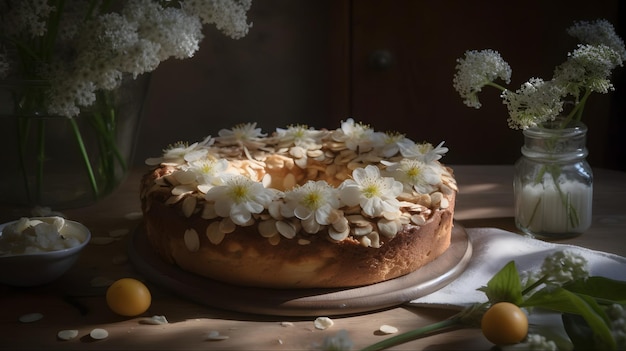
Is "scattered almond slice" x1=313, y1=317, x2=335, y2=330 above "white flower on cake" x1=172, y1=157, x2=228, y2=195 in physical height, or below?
below

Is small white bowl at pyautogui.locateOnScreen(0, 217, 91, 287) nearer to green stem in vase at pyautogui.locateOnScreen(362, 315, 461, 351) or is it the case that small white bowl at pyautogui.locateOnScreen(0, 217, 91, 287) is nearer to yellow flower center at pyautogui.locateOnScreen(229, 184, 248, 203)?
yellow flower center at pyautogui.locateOnScreen(229, 184, 248, 203)

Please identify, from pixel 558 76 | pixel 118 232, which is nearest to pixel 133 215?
pixel 118 232

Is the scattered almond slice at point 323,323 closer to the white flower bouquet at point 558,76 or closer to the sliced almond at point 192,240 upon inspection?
the sliced almond at point 192,240

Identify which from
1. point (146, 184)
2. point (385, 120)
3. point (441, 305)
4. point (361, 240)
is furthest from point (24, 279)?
point (385, 120)

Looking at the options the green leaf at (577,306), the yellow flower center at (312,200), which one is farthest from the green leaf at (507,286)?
the yellow flower center at (312,200)

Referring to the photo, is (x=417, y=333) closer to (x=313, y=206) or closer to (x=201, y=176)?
(x=313, y=206)

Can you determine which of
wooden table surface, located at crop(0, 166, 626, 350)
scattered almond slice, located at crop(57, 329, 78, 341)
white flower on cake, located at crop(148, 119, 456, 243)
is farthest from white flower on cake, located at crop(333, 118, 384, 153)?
scattered almond slice, located at crop(57, 329, 78, 341)
